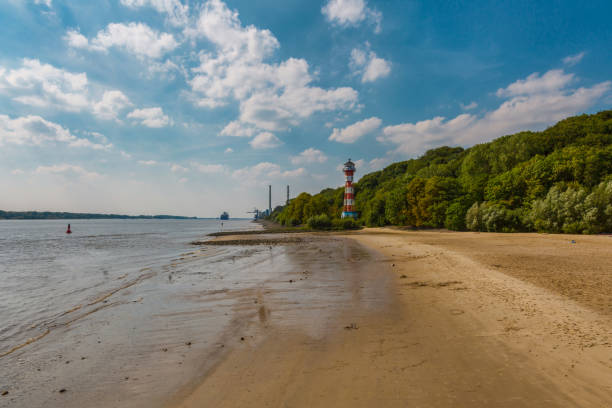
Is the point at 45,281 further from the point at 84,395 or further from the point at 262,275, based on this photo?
the point at 84,395

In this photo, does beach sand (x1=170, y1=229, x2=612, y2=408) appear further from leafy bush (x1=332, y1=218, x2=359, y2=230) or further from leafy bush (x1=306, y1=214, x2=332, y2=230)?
leafy bush (x1=332, y1=218, x2=359, y2=230)

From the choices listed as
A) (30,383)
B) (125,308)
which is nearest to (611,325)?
(30,383)

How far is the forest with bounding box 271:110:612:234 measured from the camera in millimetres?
35281

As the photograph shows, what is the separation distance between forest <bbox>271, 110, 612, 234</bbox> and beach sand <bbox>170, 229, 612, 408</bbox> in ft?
102

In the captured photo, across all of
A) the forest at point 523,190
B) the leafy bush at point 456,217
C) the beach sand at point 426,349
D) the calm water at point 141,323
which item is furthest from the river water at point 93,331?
the leafy bush at point 456,217

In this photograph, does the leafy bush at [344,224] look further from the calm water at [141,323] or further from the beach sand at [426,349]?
the beach sand at [426,349]

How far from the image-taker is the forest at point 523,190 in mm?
35281

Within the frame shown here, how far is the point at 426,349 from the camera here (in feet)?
20.4

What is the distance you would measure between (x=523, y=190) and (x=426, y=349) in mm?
52518

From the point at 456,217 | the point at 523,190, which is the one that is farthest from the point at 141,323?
the point at 523,190

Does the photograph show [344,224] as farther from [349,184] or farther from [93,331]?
[93,331]

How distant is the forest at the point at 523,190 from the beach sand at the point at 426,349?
102 feet

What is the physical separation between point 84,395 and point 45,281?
49.0 ft

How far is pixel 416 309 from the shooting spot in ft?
30.0
